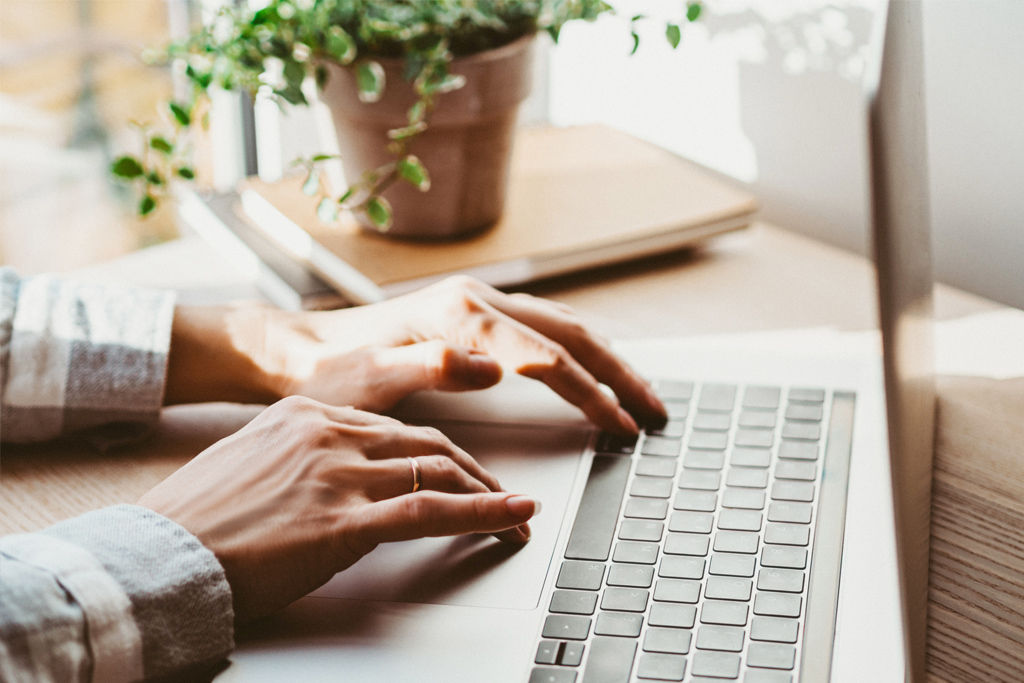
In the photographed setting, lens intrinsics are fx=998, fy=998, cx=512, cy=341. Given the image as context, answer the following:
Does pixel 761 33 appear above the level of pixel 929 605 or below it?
above

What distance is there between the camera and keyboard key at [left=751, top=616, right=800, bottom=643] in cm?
52

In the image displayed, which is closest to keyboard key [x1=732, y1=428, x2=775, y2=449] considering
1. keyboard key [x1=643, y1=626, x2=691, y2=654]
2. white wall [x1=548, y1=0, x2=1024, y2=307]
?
keyboard key [x1=643, y1=626, x2=691, y2=654]

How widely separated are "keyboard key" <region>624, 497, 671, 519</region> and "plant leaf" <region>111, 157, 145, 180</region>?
0.51 meters

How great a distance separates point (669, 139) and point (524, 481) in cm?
71

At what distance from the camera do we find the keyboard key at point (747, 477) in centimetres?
66

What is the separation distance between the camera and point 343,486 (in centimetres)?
59

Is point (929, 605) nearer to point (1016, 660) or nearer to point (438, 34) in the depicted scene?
point (1016, 660)

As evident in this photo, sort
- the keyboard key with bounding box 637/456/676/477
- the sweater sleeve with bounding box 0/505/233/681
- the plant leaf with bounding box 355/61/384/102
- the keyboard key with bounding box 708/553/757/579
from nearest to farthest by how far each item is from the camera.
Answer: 1. the sweater sleeve with bounding box 0/505/233/681
2. the keyboard key with bounding box 708/553/757/579
3. the keyboard key with bounding box 637/456/676/477
4. the plant leaf with bounding box 355/61/384/102

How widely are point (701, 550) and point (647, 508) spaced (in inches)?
2.1

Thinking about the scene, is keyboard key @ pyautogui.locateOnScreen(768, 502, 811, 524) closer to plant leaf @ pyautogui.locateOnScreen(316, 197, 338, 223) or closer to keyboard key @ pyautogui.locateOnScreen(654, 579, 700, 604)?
keyboard key @ pyautogui.locateOnScreen(654, 579, 700, 604)

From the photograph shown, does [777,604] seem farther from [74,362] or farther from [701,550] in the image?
[74,362]

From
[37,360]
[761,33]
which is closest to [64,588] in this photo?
[37,360]

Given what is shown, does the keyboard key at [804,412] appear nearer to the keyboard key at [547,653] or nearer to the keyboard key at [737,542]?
the keyboard key at [737,542]

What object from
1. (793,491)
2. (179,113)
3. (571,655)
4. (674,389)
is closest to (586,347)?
(674,389)
